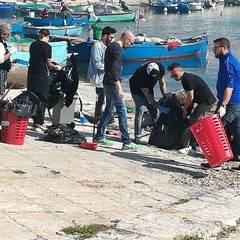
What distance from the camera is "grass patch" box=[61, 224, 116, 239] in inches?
219

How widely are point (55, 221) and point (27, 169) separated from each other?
206cm

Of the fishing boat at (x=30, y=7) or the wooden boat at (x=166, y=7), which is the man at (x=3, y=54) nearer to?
the fishing boat at (x=30, y=7)

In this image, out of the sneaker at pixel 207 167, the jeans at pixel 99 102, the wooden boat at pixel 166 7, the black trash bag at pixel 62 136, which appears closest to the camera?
the sneaker at pixel 207 167

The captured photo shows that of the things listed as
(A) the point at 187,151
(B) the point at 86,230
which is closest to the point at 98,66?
(A) the point at 187,151

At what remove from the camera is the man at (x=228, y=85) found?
869 centimetres

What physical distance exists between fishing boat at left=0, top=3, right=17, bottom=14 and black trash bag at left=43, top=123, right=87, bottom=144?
185 feet

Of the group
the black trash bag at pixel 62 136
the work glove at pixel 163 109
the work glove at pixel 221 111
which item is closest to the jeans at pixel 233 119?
the work glove at pixel 221 111

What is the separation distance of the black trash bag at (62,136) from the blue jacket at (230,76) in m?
2.40

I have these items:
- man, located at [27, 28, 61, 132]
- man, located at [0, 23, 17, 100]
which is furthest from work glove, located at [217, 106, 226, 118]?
man, located at [0, 23, 17, 100]

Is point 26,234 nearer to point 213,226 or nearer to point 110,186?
point 213,226

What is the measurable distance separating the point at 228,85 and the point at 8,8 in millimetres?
58795

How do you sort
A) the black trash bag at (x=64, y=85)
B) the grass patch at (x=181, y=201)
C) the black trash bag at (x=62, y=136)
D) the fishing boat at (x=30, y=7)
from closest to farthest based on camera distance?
the grass patch at (x=181, y=201) → the black trash bag at (x=62, y=136) → the black trash bag at (x=64, y=85) → the fishing boat at (x=30, y=7)

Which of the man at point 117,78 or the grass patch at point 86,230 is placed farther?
the man at point 117,78

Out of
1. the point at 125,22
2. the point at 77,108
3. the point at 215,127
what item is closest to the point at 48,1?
the point at 125,22
